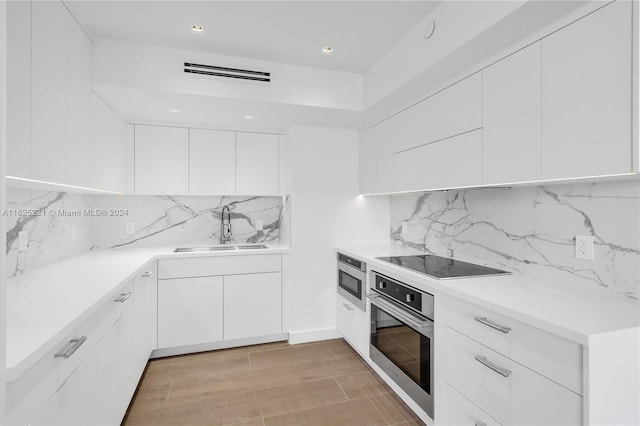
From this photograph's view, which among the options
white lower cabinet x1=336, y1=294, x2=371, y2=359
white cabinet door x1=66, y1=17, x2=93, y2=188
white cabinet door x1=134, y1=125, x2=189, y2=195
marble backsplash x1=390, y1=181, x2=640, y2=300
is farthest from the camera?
white cabinet door x1=134, y1=125, x2=189, y2=195

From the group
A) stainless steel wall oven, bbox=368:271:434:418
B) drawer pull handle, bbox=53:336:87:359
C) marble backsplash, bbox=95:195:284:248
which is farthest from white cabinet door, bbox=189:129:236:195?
drawer pull handle, bbox=53:336:87:359

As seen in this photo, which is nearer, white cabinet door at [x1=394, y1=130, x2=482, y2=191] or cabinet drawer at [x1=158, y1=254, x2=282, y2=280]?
white cabinet door at [x1=394, y1=130, x2=482, y2=191]

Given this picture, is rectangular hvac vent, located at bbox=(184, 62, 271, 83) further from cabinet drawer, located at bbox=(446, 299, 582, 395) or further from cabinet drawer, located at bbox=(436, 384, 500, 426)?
cabinet drawer, located at bbox=(436, 384, 500, 426)

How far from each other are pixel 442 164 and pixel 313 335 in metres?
2.08

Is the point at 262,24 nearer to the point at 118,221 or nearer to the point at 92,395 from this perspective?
the point at 92,395

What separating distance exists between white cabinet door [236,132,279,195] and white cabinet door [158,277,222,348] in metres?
1.00

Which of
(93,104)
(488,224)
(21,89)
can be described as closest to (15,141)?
(21,89)

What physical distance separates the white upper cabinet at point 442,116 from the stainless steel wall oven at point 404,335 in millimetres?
1032

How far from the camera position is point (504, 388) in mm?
1346

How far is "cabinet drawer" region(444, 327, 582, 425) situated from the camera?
1.13m

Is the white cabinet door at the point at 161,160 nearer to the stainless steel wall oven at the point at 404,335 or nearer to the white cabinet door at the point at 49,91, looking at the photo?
the white cabinet door at the point at 49,91

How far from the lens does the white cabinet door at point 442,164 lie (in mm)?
1851

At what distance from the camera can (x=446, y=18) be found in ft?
5.87

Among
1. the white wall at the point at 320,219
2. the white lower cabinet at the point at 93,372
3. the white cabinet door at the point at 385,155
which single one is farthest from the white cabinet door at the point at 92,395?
the white cabinet door at the point at 385,155
